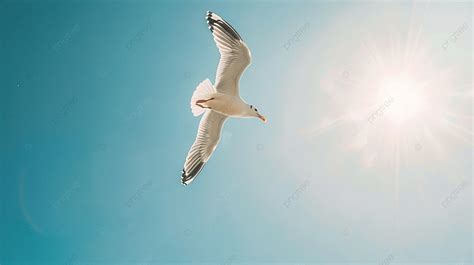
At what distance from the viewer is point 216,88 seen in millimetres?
4742

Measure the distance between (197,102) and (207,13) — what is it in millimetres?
831

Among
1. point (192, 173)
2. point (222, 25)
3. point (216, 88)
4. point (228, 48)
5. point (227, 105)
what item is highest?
point (222, 25)

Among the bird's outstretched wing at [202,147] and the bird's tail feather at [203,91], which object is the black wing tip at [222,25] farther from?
the bird's outstretched wing at [202,147]

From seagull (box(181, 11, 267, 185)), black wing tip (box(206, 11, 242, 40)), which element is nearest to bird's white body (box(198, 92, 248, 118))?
seagull (box(181, 11, 267, 185))

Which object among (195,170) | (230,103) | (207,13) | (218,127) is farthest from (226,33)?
(195,170)

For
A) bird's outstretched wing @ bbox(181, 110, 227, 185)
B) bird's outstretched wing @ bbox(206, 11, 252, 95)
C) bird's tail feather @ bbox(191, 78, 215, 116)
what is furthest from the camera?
bird's outstretched wing @ bbox(181, 110, 227, 185)

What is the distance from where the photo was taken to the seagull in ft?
15.0

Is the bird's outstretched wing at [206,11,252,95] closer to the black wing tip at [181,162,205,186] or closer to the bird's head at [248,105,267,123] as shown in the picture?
the bird's head at [248,105,267,123]

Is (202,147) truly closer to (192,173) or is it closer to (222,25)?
(192,173)

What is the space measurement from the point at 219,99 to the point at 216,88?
0.12 m

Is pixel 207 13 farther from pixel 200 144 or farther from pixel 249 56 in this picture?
pixel 200 144

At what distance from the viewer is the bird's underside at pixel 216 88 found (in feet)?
15.0

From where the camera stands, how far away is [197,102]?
4727 millimetres

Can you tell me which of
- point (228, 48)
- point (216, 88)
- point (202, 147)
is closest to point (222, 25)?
point (228, 48)
